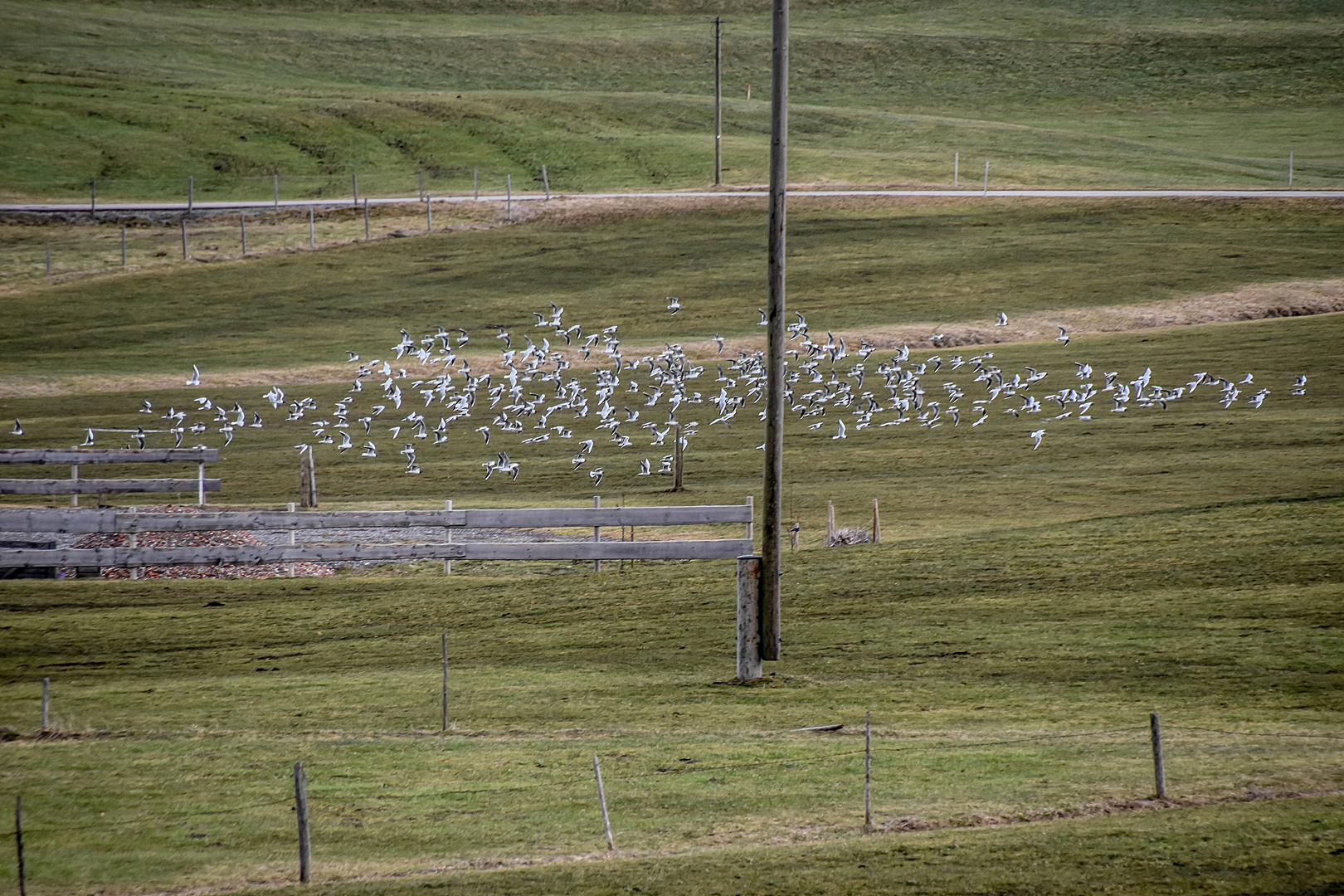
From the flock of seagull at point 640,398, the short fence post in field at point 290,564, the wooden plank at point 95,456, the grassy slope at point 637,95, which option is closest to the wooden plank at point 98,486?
the wooden plank at point 95,456

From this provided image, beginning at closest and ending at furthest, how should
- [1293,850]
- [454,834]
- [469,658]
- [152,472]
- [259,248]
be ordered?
[1293,850], [454,834], [469,658], [152,472], [259,248]

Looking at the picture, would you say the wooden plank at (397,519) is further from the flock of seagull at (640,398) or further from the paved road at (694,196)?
the paved road at (694,196)

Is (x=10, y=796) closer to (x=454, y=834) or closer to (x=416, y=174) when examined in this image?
(x=454, y=834)

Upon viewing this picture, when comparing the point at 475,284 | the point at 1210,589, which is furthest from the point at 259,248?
the point at 1210,589

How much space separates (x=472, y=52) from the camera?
137500 millimetres

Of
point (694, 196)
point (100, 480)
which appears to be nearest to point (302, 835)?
point (100, 480)

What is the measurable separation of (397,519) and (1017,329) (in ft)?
118

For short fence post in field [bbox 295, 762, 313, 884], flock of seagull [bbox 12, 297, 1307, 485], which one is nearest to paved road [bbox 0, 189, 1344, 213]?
flock of seagull [bbox 12, 297, 1307, 485]

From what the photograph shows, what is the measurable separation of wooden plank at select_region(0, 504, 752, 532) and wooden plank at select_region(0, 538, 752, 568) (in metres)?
0.71

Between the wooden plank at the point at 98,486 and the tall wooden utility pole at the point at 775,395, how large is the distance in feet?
55.9

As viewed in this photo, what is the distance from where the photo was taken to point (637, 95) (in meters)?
112

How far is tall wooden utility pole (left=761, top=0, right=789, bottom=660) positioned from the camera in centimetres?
1933

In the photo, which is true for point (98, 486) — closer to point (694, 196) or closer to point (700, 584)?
point (700, 584)

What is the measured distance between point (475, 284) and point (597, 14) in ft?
327
